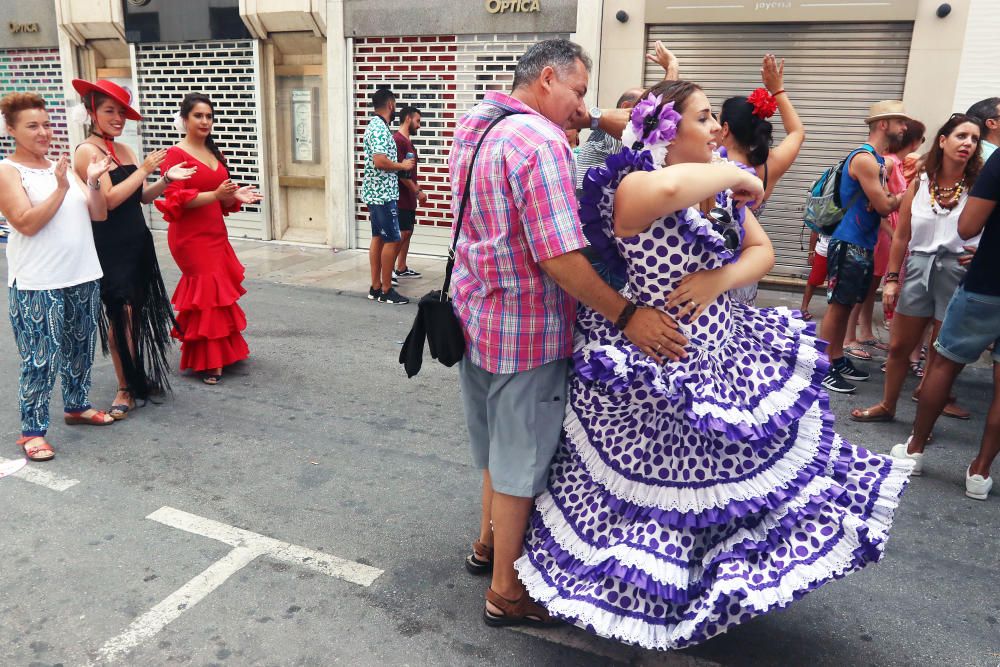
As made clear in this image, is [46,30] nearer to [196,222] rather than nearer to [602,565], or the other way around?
[196,222]

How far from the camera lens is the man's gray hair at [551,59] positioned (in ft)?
8.19

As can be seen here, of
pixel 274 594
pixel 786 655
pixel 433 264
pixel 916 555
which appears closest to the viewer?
pixel 786 655

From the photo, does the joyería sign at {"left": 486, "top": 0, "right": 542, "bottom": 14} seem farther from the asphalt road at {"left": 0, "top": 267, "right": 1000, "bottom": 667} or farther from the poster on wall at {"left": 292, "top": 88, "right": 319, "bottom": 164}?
the asphalt road at {"left": 0, "top": 267, "right": 1000, "bottom": 667}

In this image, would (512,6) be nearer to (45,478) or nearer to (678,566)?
(45,478)

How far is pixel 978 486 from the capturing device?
12.7 ft

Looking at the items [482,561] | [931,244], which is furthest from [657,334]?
[931,244]

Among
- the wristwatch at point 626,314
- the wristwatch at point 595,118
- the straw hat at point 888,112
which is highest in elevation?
the straw hat at point 888,112

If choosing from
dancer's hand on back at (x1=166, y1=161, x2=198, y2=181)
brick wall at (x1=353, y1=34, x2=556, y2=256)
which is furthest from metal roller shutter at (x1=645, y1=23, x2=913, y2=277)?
dancer's hand on back at (x1=166, y1=161, x2=198, y2=181)

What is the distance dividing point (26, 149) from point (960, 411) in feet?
18.3

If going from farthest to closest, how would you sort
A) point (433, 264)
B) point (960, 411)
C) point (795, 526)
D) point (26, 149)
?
point (433, 264) < point (960, 411) < point (26, 149) < point (795, 526)

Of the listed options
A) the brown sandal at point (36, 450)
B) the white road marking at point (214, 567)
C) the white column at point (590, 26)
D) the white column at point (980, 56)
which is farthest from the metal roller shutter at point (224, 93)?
the white road marking at point (214, 567)

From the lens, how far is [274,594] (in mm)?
2961

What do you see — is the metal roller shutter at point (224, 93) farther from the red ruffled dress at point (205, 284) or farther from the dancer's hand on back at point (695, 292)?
the dancer's hand on back at point (695, 292)

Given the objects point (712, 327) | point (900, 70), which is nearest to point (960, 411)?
point (712, 327)
